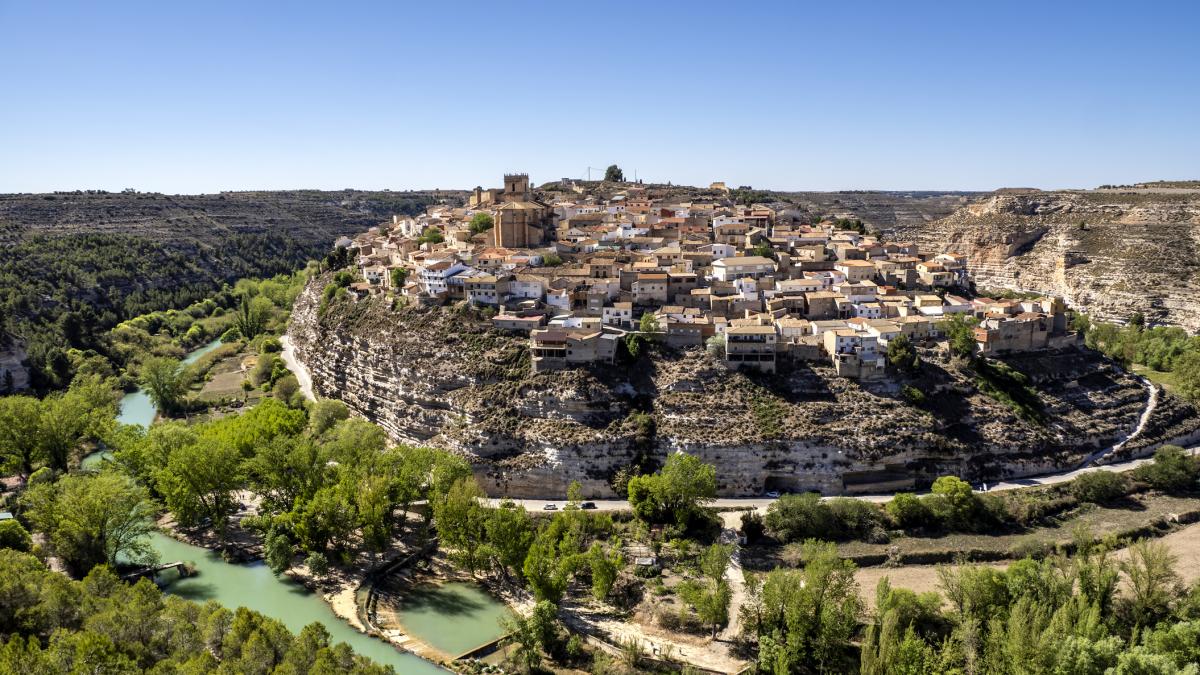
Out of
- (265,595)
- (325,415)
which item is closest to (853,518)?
(265,595)

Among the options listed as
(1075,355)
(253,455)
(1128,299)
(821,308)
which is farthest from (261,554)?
(1128,299)

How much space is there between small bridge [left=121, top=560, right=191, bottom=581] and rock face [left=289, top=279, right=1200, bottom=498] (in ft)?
42.6

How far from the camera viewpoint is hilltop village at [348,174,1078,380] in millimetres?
40688

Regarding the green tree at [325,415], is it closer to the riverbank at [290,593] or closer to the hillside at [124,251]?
the riverbank at [290,593]

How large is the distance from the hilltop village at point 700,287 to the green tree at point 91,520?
64.9 feet

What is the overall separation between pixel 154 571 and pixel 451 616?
515 inches

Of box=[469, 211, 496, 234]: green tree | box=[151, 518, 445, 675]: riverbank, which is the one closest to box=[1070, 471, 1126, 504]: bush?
box=[151, 518, 445, 675]: riverbank

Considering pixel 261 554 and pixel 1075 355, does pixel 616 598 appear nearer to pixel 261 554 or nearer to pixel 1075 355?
pixel 261 554

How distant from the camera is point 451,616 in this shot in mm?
27984

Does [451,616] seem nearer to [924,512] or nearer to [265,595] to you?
[265,595]

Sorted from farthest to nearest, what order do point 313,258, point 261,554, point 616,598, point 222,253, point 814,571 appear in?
1. point 313,258
2. point 222,253
3. point 261,554
4. point 616,598
5. point 814,571

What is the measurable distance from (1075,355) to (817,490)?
21584 mm

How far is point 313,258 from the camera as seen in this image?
4124 inches

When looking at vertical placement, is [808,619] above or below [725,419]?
below
